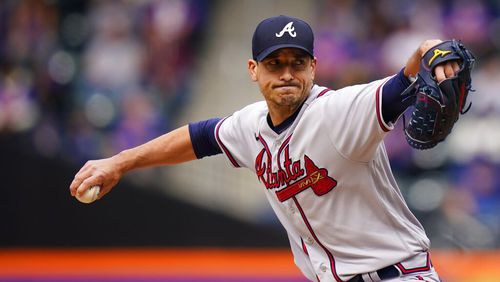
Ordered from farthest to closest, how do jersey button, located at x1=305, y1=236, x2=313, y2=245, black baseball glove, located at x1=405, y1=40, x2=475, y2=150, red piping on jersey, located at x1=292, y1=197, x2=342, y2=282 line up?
jersey button, located at x1=305, y1=236, x2=313, y2=245, red piping on jersey, located at x1=292, y1=197, x2=342, y2=282, black baseball glove, located at x1=405, y1=40, x2=475, y2=150

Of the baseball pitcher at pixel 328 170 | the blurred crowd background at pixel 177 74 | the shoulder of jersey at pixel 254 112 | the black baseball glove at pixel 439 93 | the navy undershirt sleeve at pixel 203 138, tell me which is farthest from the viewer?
the blurred crowd background at pixel 177 74

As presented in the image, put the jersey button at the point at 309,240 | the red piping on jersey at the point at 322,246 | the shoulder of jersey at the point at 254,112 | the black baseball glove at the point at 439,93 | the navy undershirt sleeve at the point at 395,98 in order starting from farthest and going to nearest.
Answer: the shoulder of jersey at the point at 254,112 < the jersey button at the point at 309,240 < the red piping on jersey at the point at 322,246 < the navy undershirt sleeve at the point at 395,98 < the black baseball glove at the point at 439,93

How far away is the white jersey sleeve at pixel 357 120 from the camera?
12.3 ft

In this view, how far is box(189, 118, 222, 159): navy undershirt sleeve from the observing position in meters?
4.72

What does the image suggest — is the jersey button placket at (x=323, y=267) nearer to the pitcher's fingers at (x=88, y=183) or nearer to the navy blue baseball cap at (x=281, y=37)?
the navy blue baseball cap at (x=281, y=37)

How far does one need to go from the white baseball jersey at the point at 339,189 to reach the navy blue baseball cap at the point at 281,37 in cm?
25

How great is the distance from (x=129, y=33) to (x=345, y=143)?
7.87 m

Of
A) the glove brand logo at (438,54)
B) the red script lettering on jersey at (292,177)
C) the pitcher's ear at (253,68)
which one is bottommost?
the red script lettering on jersey at (292,177)

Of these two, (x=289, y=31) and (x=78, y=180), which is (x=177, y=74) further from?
(x=289, y=31)

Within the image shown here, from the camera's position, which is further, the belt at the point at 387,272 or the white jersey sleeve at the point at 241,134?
the white jersey sleeve at the point at 241,134

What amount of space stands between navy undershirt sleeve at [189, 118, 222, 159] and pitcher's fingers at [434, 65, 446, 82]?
151 centimetres

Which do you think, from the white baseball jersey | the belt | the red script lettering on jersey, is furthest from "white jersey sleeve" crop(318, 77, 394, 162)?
the belt

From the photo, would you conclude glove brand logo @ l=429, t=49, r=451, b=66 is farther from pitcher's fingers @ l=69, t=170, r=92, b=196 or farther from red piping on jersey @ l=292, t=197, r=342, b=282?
pitcher's fingers @ l=69, t=170, r=92, b=196

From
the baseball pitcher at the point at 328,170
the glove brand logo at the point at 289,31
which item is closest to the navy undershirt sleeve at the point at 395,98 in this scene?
the baseball pitcher at the point at 328,170
